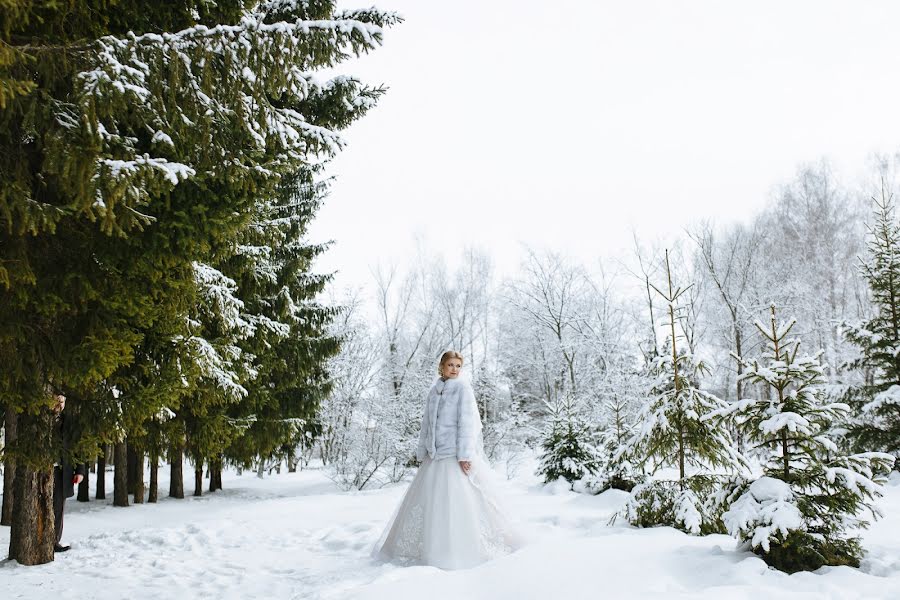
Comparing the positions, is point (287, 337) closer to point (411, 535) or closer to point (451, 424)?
point (451, 424)

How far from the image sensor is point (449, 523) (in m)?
5.11

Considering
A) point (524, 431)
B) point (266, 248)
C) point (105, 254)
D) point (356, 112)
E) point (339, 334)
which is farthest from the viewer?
point (524, 431)

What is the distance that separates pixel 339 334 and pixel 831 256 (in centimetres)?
1930

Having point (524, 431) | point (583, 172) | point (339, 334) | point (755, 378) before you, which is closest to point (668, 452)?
point (755, 378)

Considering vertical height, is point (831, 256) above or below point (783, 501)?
above

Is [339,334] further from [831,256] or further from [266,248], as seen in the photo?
[831,256]

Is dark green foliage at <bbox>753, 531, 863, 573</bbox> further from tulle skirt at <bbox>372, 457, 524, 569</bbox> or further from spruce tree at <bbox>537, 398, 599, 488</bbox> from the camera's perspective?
spruce tree at <bbox>537, 398, 599, 488</bbox>

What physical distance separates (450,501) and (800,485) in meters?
2.84

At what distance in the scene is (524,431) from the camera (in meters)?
19.4

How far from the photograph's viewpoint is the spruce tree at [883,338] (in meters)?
9.71

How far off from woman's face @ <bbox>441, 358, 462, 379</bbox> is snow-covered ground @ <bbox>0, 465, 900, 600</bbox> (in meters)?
1.62

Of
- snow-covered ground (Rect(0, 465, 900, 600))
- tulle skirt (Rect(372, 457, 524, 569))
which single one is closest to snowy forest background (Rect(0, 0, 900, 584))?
snow-covered ground (Rect(0, 465, 900, 600))

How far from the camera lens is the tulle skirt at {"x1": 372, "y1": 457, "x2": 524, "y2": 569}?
16.5 ft

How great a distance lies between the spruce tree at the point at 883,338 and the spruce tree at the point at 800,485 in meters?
6.72
